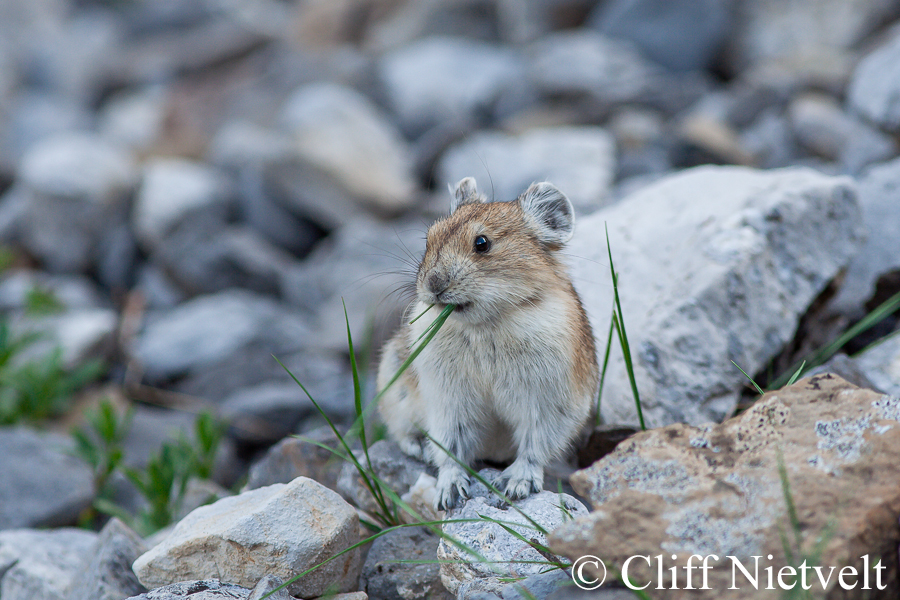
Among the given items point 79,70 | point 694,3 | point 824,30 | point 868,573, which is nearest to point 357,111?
point 694,3

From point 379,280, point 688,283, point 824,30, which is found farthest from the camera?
point 824,30

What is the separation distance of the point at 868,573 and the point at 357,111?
40.7 feet

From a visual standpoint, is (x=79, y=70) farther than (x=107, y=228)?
Yes

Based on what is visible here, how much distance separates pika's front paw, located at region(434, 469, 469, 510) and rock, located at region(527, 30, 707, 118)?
10.5 m

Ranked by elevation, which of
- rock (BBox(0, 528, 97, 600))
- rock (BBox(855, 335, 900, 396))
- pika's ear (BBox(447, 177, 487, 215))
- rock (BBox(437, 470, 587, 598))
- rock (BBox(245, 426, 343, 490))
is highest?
pika's ear (BBox(447, 177, 487, 215))

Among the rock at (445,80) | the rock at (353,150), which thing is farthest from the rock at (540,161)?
the rock at (445,80)

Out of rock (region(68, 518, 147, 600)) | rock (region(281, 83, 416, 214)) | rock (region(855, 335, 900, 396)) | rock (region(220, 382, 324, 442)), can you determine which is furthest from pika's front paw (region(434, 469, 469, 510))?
rock (region(281, 83, 416, 214))

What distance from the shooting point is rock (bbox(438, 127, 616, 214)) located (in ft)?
35.7

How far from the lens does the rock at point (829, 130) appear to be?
27.6ft

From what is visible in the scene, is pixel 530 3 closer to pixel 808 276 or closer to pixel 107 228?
pixel 107 228

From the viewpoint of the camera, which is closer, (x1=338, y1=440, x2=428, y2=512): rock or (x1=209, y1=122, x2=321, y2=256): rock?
(x1=338, y1=440, x2=428, y2=512): rock

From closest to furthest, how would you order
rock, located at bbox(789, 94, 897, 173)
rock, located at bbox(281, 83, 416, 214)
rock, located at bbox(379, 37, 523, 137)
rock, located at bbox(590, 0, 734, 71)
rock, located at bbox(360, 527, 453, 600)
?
rock, located at bbox(360, 527, 453, 600), rock, located at bbox(789, 94, 897, 173), rock, located at bbox(281, 83, 416, 214), rock, located at bbox(590, 0, 734, 71), rock, located at bbox(379, 37, 523, 137)

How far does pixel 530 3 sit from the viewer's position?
1808cm

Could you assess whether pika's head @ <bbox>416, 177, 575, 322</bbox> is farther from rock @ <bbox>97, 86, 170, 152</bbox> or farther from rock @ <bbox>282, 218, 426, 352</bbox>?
rock @ <bbox>97, 86, 170, 152</bbox>
